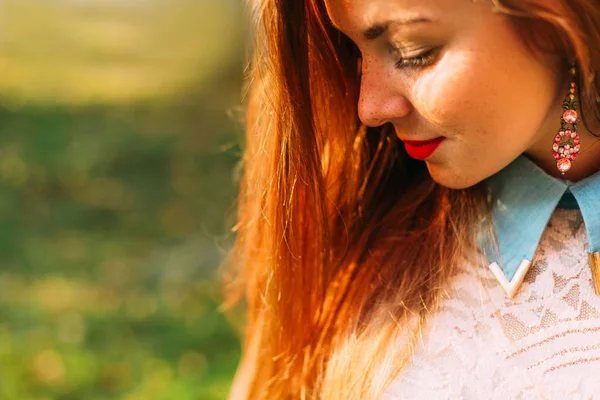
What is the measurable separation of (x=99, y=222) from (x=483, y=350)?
329 cm

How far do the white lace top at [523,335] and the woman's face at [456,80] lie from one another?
0.57 ft


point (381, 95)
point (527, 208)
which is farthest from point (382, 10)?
point (527, 208)

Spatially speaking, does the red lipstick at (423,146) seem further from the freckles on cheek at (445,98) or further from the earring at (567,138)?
the earring at (567,138)

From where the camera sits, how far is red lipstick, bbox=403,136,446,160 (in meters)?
1.36

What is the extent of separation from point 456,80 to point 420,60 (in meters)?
0.06

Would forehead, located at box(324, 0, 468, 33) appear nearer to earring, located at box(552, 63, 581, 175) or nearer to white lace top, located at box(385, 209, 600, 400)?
earring, located at box(552, 63, 581, 175)

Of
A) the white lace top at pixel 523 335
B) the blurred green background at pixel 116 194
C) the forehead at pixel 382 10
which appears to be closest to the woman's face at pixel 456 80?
the forehead at pixel 382 10

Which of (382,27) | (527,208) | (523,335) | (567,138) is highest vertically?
(382,27)

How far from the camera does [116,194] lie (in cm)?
481

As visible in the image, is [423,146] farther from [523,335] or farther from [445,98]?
[523,335]

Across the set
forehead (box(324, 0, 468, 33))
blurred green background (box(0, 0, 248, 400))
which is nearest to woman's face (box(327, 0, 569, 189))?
forehead (box(324, 0, 468, 33))

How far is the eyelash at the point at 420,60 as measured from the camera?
1.28 metres

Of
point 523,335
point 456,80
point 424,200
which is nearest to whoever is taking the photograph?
point 456,80

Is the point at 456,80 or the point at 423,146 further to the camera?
the point at 423,146
